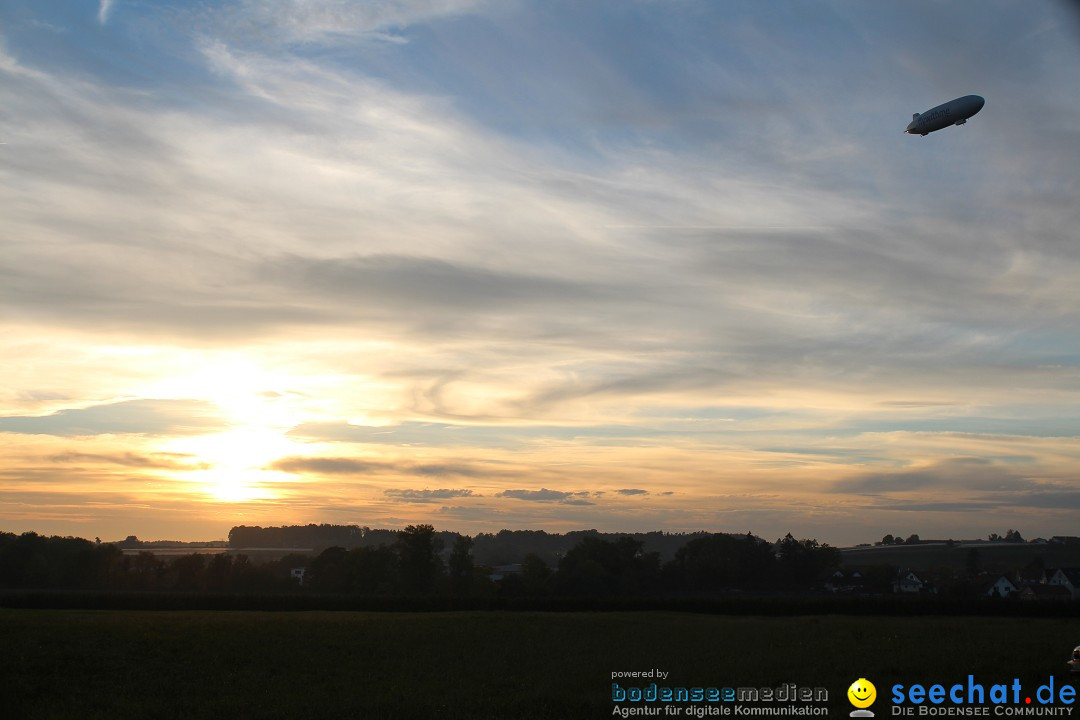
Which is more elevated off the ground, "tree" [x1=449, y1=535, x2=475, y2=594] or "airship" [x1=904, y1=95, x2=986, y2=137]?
"airship" [x1=904, y1=95, x2=986, y2=137]

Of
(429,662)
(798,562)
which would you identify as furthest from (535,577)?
(429,662)

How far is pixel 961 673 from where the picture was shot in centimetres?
2881

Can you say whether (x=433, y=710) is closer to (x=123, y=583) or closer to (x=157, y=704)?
(x=157, y=704)

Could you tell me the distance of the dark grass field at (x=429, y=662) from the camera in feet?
93.7

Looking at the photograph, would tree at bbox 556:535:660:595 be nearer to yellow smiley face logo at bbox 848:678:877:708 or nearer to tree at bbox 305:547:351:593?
tree at bbox 305:547:351:593

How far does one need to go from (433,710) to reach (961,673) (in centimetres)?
1853

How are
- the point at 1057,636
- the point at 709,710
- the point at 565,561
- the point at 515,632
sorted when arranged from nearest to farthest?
the point at 709,710, the point at 1057,636, the point at 515,632, the point at 565,561

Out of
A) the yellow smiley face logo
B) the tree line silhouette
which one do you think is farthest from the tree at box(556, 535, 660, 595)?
the yellow smiley face logo

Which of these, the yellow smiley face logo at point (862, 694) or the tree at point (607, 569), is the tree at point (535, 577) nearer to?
the tree at point (607, 569)

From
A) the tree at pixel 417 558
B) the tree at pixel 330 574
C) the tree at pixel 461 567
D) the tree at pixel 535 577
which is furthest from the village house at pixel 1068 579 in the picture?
the tree at pixel 330 574

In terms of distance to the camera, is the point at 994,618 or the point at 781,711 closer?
the point at 781,711

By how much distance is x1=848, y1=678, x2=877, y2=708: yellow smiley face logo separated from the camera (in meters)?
25.0

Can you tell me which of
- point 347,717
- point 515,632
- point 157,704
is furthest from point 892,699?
point 515,632

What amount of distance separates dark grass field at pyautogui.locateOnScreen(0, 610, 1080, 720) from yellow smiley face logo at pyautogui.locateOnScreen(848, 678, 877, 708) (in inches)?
15.8
